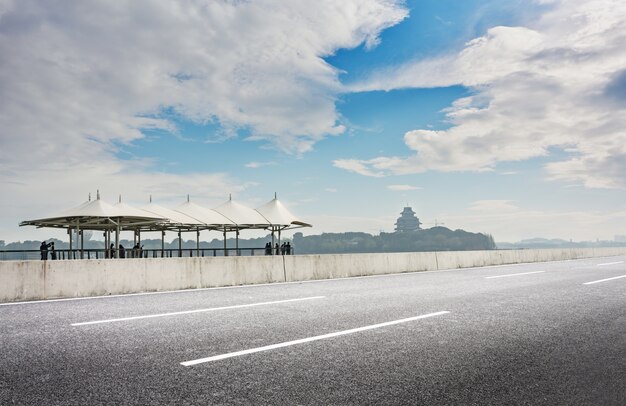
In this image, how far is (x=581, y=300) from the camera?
10.3m

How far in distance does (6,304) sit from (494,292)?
10574mm

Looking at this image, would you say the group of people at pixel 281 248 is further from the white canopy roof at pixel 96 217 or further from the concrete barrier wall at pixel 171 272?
the concrete barrier wall at pixel 171 272

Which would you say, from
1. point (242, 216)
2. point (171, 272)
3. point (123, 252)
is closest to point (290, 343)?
point (171, 272)

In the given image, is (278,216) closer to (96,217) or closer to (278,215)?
(278,215)

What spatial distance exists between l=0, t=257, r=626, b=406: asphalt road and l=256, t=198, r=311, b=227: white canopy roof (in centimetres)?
2385

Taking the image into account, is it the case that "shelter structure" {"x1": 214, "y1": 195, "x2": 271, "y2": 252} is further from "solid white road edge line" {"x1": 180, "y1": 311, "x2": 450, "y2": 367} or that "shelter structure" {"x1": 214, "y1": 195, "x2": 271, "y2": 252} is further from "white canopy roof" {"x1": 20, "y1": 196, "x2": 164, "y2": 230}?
"solid white road edge line" {"x1": 180, "y1": 311, "x2": 450, "y2": 367}

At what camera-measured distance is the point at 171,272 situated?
1322 cm

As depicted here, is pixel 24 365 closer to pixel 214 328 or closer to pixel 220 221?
pixel 214 328

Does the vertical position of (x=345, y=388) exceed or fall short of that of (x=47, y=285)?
it falls short

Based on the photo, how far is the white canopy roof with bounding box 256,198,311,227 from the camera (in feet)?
111

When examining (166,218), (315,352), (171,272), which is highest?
(166,218)

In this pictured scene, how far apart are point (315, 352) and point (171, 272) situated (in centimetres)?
865

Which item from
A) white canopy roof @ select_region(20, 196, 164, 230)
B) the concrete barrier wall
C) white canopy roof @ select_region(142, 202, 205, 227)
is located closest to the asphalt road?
the concrete barrier wall

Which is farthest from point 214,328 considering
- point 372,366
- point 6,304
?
point 6,304
